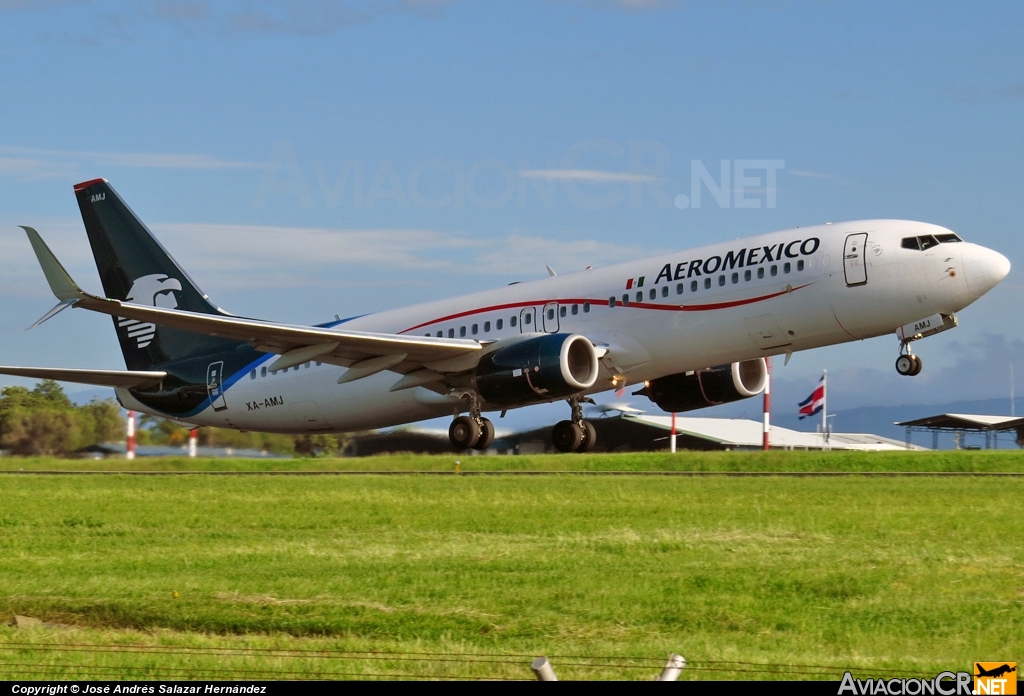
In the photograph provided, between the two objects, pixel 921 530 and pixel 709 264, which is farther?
pixel 709 264

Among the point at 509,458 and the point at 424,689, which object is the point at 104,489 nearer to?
the point at 509,458

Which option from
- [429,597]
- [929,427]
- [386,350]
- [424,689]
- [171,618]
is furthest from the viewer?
[929,427]

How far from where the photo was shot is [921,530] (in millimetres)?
20406

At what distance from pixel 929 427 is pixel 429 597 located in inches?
2732

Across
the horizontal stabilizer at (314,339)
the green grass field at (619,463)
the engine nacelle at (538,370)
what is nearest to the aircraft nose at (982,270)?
the engine nacelle at (538,370)

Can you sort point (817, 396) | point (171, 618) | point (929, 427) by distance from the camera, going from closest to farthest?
1. point (171, 618)
2. point (817, 396)
3. point (929, 427)

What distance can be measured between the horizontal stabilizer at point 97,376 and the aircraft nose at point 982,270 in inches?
847

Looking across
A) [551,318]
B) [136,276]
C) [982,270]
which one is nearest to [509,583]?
[982,270]

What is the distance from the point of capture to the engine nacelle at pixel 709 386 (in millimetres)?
30391

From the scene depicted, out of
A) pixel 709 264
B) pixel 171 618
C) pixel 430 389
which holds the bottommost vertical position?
pixel 171 618

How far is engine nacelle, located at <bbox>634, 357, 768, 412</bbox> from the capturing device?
30391 millimetres

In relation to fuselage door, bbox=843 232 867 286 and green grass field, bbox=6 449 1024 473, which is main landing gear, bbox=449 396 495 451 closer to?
fuselage door, bbox=843 232 867 286

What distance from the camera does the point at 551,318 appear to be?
2923 centimetres

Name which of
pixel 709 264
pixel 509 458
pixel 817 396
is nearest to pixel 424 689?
pixel 709 264
